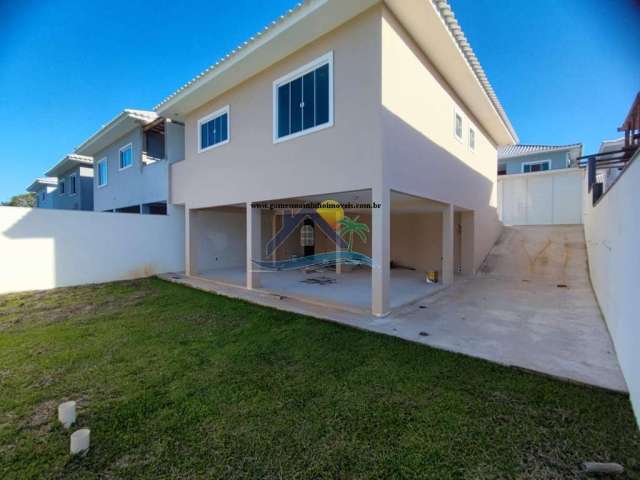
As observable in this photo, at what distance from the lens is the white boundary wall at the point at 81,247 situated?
27.2 ft

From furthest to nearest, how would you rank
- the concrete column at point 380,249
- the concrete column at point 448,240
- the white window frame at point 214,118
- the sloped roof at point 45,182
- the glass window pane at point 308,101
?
1. the sloped roof at point 45,182
2. the white window frame at point 214,118
3. the concrete column at point 448,240
4. the glass window pane at point 308,101
5. the concrete column at point 380,249

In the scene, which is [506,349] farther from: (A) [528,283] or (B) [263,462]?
(A) [528,283]

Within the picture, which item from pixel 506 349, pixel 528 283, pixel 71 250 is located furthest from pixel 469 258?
pixel 71 250

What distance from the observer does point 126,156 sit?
Answer: 13758mm

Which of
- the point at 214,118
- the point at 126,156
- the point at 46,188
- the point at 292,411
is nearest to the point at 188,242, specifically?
the point at 214,118

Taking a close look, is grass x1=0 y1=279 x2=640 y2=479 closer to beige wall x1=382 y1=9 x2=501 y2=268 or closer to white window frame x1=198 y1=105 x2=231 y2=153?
beige wall x1=382 y1=9 x2=501 y2=268

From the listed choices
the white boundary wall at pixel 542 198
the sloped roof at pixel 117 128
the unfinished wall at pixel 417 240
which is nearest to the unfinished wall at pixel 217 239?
the sloped roof at pixel 117 128

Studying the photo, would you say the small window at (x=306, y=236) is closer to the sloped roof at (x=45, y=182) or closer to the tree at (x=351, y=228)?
the tree at (x=351, y=228)

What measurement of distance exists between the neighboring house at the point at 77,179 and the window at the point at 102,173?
278 centimetres

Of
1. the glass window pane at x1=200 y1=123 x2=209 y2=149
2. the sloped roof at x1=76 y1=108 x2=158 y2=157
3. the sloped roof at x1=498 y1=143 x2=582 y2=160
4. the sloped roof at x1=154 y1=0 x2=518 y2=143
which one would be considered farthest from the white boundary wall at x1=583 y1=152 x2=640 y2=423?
the sloped roof at x1=498 y1=143 x2=582 y2=160

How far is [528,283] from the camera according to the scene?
885 cm

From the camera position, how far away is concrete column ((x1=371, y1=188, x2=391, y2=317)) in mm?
5492

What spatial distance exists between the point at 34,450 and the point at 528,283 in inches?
423

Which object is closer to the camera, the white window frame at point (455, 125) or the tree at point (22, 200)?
the white window frame at point (455, 125)
